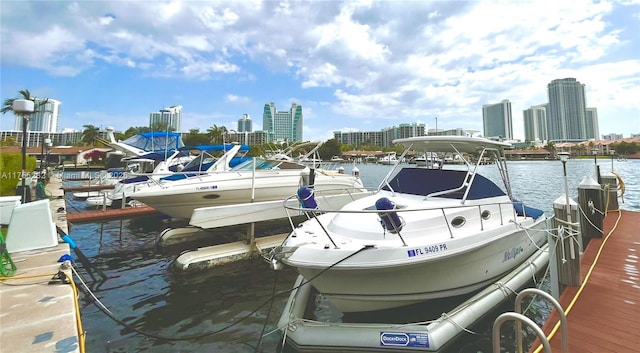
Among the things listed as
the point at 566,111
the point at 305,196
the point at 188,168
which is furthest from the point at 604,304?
the point at 566,111

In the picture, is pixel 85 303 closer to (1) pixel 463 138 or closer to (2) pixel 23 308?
(2) pixel 23 308

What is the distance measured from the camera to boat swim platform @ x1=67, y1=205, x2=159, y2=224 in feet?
42.1

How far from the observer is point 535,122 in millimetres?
125938

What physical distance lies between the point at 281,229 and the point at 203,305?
228 inches

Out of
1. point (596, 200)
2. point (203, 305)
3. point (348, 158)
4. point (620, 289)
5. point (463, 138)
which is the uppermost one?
point (348, 158)

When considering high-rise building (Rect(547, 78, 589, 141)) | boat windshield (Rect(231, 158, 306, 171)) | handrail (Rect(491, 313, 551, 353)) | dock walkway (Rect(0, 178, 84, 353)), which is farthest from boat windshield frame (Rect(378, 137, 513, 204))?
high-rise building (Rect(547, 78, 589, 141))

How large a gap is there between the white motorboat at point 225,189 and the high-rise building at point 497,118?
21.8 m

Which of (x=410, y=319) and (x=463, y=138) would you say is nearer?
(x=410, y=319)

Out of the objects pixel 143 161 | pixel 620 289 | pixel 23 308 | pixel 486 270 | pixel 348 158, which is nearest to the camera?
pixel 23 308

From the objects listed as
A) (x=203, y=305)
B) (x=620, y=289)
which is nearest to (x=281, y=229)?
(x=203, y=305)

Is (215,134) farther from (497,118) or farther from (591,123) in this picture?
(591,123)

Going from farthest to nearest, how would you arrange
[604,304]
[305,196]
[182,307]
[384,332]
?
[182,307] < [305,196] < [604,304] < [384,332]

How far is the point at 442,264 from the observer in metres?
4.39

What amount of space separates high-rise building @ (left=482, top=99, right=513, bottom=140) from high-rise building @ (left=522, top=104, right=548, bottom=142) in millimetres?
102749
